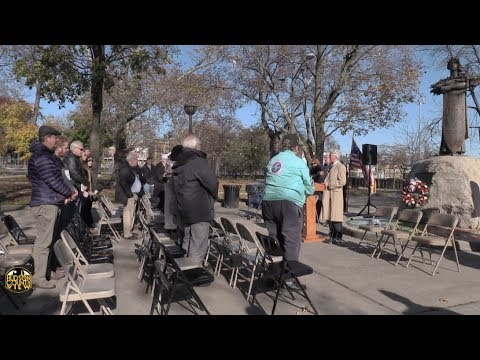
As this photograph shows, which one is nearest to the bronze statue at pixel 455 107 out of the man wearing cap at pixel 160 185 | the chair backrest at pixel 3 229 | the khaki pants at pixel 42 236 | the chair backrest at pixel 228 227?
the chair backrest at pixel 228 227

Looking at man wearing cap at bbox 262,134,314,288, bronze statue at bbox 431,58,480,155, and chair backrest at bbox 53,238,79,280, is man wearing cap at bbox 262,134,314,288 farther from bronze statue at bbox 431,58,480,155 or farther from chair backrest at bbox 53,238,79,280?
bronze statue at bbox 431,58,480,155

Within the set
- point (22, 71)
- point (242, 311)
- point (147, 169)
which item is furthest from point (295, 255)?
point (22, 71)

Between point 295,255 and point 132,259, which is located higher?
point 295,255

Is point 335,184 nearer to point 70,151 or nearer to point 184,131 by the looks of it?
point 70,151

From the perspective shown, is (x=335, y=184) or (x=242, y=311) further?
(x=335, y=184)

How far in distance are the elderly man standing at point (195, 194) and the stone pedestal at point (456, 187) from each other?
6155mm

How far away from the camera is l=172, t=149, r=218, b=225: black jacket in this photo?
484 cm

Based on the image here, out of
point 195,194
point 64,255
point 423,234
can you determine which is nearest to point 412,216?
point 423,234

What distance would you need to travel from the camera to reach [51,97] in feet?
40.8

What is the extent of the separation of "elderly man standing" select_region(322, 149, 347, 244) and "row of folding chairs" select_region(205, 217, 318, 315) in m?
2.69

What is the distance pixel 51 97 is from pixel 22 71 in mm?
1285

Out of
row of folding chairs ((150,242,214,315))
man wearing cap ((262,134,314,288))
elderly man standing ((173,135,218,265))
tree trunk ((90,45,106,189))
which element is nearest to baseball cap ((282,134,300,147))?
man wearing cap ((262,134,314,288))

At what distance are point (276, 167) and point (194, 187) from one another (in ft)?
3.44
